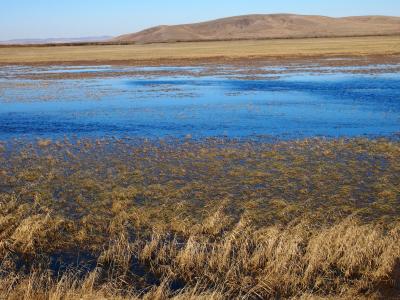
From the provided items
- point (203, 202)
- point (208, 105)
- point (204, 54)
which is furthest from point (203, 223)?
point (204, 54)

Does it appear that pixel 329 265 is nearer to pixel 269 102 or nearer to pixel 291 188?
pixel 291 188

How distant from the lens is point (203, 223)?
1042cm

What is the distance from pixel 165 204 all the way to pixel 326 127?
450 inches

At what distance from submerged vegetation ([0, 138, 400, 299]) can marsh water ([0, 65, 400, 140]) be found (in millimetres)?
3977

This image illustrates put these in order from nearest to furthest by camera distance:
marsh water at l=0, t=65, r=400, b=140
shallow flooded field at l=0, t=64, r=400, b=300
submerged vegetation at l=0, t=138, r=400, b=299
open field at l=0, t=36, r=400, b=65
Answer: submerged vegetation at l=0, t=138, r=400, b=299, shallow flooded field at l=0, t=64, r=400, b=300, marsh water at l=0, t=65, r=400, b=140, open field at l=0, t=36, r=400, b=65

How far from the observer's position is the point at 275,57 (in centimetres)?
6656

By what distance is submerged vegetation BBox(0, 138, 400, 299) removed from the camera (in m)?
7.97

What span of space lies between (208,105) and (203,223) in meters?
17.9

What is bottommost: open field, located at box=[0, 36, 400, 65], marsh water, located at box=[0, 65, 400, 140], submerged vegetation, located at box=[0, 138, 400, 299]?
submerged vegetation, located at box=[0, 138, 400, 299]

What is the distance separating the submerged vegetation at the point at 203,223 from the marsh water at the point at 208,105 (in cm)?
398

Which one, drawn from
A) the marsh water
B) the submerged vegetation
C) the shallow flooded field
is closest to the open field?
the marsh water

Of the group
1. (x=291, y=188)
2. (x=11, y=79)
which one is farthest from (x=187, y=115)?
(x=11, y=79)

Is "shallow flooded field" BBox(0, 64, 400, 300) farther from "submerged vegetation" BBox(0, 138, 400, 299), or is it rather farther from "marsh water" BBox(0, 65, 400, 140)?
"marsh water" BBox(0, 65, 400, 140)

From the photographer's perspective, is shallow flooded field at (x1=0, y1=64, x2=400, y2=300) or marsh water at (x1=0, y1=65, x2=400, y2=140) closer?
shallow flooded field at (x1=0, y1=64, x2=400, y2=300)
